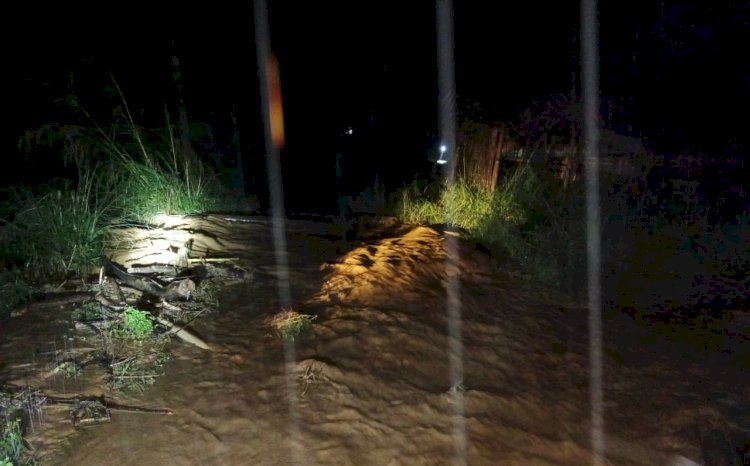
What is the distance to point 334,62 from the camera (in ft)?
30.5

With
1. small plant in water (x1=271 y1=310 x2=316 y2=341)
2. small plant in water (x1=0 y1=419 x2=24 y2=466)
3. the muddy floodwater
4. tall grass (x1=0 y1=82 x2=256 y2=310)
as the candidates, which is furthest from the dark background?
small plant in water (x1=0 y1=419 x2=24 y2=466)

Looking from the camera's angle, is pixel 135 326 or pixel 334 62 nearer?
pixel 135 326

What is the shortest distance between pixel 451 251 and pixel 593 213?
2.38 metres

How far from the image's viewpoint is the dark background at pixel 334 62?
821cm

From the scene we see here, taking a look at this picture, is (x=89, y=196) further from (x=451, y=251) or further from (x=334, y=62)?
(x=334, y=62)

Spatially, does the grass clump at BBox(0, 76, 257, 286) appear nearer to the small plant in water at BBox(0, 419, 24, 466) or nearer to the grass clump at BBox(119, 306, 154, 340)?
the grass clump at BBox(119, 306, 154, 340)

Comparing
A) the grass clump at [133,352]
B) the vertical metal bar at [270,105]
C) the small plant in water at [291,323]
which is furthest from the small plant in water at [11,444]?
the vertical metal bar at [270,105]

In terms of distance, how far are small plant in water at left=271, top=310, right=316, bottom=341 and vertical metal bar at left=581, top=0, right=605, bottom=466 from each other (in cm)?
216

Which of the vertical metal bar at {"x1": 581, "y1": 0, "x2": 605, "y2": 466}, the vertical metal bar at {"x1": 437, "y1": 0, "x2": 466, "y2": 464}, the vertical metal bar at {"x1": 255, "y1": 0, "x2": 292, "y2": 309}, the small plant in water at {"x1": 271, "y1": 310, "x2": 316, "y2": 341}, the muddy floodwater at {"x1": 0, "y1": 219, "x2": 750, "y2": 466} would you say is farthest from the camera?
the vertical metal bar at {"x1": 255, "y1": 0, "x2": 292, "y2": 309}

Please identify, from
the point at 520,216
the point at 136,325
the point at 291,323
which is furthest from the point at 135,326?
the point at 520,216

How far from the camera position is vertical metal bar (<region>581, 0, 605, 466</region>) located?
4027mm

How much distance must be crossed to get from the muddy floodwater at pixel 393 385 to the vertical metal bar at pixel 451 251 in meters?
0.03

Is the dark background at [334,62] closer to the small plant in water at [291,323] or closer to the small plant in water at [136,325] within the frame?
the small plant in water at [291,323]

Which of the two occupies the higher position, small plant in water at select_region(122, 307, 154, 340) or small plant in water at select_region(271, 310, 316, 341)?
small plant in water at select_region(122, 307, 154, 340)
